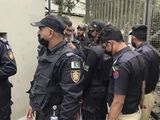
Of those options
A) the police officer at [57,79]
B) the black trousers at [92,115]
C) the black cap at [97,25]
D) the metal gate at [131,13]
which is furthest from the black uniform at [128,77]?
the metal gate at [131,13]

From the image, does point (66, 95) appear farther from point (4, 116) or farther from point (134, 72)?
point (4, 116)

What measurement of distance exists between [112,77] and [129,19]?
12.5 feet

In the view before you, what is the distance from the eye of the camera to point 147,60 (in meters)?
5.20

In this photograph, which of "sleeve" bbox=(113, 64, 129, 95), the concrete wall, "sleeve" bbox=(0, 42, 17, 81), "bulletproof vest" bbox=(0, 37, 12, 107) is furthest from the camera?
the concrete wall

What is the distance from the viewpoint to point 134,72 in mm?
3914

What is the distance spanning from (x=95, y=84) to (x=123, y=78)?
3.72ft

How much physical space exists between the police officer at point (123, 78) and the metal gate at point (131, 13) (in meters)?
3.13

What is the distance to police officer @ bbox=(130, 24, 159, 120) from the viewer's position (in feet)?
17.2

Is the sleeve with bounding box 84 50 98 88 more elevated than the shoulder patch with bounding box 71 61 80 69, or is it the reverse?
the shoulder patch with bounding box 71 61 80 69

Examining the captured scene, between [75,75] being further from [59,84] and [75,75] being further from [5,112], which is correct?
[5,112]

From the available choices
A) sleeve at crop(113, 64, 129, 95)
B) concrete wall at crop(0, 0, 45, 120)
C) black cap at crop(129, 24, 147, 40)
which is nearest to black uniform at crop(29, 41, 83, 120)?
sleeve at crop(113, 64, 129, 95)

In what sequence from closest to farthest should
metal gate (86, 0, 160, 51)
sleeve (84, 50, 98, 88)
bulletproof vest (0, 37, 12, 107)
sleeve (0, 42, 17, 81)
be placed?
sleeve (0, 42, 17, 81)
bulletproof vest (0, 37, 12, 107)
sleeve (84, 50, 98, 88)
metal gate (86, 0, 160, 51)

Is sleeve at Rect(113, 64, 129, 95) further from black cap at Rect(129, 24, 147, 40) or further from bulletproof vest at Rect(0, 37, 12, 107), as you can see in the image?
black cap at Rect(129, 24, 147, 40)

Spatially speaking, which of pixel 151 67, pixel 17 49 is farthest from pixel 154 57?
pixel 17 49
